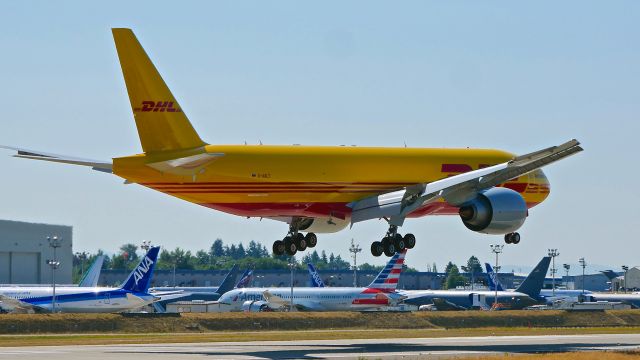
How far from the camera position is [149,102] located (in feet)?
178

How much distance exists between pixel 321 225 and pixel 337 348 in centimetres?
701

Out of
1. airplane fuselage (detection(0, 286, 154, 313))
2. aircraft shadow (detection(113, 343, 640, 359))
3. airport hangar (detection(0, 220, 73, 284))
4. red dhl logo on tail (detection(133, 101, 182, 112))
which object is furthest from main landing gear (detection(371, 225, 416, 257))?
airport hangar (detection(0, 220, 73, 284))

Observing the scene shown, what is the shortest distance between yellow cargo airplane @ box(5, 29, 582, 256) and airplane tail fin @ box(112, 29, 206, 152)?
0.16ft

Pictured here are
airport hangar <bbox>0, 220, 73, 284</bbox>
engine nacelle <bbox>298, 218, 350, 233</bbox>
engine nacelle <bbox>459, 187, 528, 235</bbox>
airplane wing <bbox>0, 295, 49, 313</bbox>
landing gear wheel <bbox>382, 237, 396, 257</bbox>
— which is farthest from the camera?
airport hangar <bbox>0, 220, 73, 284</bbox>

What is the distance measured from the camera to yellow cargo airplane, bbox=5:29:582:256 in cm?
5419

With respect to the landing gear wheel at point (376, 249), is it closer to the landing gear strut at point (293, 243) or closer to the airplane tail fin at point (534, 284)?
the landing gear strut at point (293, 243)

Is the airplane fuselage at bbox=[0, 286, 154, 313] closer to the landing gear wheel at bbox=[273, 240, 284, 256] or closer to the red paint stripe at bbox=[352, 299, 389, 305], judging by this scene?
the red paint stripe at bbox=[352, 299, 389, 305]

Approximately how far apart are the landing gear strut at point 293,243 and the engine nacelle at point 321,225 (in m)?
0.39

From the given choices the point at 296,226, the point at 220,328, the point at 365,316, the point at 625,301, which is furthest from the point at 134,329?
the point at 625,301

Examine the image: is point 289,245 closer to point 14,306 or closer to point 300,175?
point 300,175

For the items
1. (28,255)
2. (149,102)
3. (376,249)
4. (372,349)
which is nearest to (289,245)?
(376,249)

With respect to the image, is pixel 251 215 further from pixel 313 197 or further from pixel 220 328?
pixel 220 328

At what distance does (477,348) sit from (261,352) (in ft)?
41.6

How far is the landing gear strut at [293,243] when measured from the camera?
208 ft
